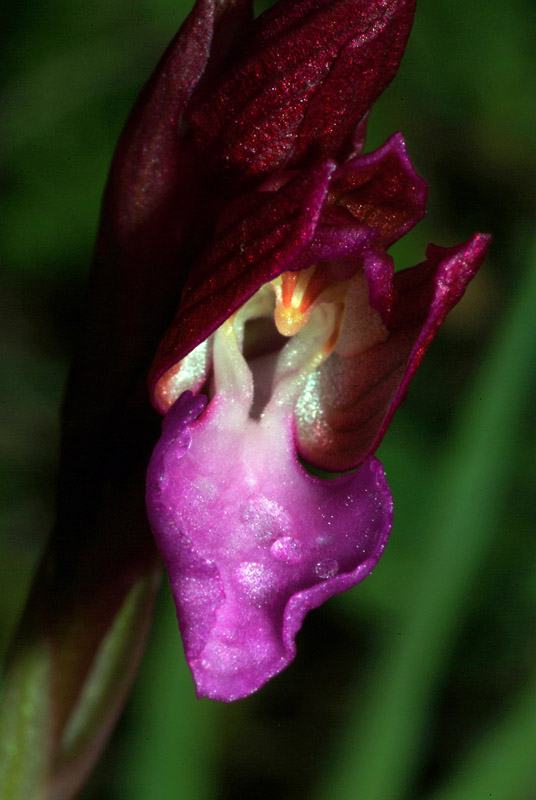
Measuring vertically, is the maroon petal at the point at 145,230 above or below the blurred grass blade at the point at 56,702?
above

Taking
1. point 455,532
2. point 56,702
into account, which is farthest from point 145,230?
point 455,532

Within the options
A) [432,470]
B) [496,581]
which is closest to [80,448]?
[496,581]

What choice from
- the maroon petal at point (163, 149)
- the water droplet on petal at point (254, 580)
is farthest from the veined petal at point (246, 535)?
the maroon petal at point (163, 149)

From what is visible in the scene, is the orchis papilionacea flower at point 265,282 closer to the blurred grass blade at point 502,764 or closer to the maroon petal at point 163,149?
the maroon petal at point 163,149

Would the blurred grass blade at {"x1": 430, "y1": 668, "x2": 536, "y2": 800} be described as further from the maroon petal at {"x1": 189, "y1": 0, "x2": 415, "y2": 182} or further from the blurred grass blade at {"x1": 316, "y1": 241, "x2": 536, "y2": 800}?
the maroon petal at {"x1": 189, "y1": 0, "x2": 415, "y2": 182}

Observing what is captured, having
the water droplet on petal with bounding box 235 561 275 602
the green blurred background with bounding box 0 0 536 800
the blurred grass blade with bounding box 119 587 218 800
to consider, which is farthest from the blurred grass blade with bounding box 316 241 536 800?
the water droplet on petal with bounding box 235 561 275 602

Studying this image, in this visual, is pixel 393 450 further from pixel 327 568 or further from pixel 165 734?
pixel 327 568

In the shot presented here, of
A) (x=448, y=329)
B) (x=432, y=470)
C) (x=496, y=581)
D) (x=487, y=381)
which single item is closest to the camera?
(x=487, y=381)

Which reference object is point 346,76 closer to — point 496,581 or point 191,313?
point 191,313
